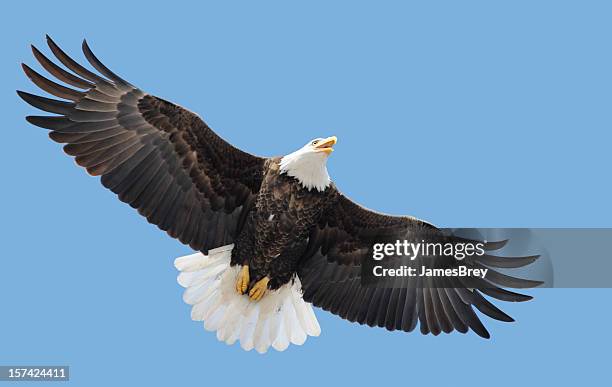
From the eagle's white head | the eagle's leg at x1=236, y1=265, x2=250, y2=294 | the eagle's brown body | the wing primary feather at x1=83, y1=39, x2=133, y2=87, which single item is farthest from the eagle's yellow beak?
the wing primary feather at x1=83, y1=39, x2=133, y2=87

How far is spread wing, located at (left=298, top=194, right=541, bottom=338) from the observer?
11461mm

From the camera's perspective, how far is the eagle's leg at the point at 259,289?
37.7 ft

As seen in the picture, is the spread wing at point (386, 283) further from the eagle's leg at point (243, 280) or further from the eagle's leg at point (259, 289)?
the eagle's leg at point (243, 280)

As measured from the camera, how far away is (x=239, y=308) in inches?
460

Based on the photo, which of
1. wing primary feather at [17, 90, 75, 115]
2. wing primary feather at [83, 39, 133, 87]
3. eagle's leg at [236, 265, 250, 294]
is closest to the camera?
wing primary feather at [17, 90, 75, 115]

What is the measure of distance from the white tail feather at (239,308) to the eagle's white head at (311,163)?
1149mm

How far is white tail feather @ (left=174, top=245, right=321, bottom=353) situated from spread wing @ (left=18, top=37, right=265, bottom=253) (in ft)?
1.28

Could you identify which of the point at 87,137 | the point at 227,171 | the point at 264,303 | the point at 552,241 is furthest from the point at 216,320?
the point at 552,241

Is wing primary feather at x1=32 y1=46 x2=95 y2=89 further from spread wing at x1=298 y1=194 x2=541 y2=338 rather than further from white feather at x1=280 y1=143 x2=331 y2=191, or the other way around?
spread wing at x1=298 y1=194 x2=541 y2=338

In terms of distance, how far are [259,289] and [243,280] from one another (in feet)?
0.65

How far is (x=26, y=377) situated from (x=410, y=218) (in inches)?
163

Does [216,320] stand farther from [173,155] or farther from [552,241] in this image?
[552,241]

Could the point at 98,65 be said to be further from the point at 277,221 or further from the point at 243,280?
the point at 243,280

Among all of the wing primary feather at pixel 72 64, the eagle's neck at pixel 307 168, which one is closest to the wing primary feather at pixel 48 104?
the wing primary feather at pixel 72 64
